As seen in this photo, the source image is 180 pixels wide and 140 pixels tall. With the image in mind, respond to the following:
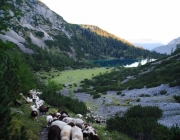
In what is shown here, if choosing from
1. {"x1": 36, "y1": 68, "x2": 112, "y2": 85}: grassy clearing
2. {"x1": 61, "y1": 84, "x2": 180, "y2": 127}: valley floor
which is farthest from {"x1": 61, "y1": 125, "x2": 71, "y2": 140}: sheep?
{"x1": 36, "y1": 68, "x2": 112, "y2": 85}: grassy clearing

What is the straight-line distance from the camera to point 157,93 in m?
45.8

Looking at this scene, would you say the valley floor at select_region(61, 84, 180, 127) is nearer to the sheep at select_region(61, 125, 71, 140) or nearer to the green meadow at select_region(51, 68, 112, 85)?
the sheep at select_region(61, 125, 71, 140)

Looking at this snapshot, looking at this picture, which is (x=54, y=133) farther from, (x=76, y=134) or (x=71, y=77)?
(x=71, y=77)

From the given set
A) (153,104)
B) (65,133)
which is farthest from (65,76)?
(65,133)

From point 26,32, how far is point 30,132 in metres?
192

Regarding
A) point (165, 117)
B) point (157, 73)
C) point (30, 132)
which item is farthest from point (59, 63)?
point (30, 132)

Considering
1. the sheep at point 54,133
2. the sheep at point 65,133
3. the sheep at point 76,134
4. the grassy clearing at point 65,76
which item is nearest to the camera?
the sheep at point 65,133

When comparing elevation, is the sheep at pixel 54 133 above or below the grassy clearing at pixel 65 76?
above

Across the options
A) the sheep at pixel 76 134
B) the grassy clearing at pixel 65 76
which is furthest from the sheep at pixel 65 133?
the grassy clearing at pixel 65 76

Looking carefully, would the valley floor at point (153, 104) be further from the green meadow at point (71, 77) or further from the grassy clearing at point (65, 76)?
the grassy clearing at point (65, 76)

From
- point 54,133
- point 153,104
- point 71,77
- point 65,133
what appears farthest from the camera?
point 71,77

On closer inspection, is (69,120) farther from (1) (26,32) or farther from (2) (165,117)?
(1) (26,32)

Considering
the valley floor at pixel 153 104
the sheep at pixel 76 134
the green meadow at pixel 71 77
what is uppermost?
the sheep at pixel 76 134

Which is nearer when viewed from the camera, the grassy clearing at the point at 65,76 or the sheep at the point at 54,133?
the sheep at the point at 54,133
